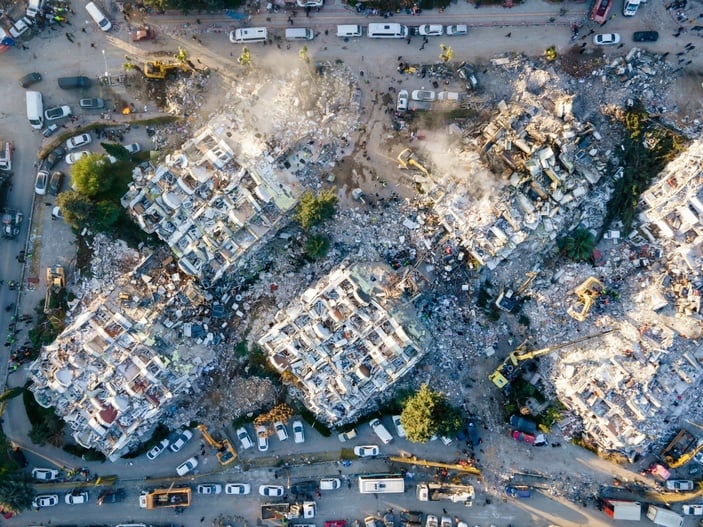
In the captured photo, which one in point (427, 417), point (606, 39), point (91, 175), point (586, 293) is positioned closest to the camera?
point (427, 417)

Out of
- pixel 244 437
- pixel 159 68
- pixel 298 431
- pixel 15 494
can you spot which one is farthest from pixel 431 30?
pixel 15 494

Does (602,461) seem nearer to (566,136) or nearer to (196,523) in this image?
(566,136)

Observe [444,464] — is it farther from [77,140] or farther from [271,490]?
[77,140]

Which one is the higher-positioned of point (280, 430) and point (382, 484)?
point (280, 430)

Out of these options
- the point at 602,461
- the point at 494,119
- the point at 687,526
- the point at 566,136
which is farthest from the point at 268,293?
the point at 687,526

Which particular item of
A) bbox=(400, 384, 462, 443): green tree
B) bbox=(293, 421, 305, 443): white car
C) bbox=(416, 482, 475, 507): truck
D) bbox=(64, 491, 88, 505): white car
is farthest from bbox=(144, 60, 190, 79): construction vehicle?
bbox=(416, 482, 475, 507): truck

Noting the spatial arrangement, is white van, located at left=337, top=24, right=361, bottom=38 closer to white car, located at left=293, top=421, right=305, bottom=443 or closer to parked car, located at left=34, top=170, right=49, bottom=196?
parked car, located at left=34, top=170, right=49, bottom=196

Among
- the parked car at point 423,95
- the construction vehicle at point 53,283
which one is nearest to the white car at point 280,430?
the construction vehicle at point 53,283
